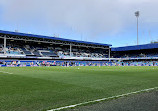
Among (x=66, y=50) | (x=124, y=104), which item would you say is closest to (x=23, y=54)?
(x=66, y=50)

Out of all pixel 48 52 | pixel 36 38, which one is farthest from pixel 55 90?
pixel 48 52

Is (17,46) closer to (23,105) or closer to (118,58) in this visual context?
(118,58)

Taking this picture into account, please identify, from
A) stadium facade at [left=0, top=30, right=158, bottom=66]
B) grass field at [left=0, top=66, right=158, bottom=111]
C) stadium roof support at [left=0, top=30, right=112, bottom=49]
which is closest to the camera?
grass field at [left=0, top=66, right=158, bottom=111]

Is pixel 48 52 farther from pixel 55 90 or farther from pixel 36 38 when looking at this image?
pixel 55 90

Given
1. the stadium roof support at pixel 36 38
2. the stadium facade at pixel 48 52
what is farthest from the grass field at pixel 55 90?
the stadium roof support at pixel 36 38

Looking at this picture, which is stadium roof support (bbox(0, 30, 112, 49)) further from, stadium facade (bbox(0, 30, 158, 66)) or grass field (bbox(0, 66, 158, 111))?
grass field (bbox(0, 66, 158, 111))

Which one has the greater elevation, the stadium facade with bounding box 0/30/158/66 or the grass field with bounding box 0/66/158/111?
the stadium facade with bounding box 0/30/158/66

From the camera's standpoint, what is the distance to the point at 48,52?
60.5 m

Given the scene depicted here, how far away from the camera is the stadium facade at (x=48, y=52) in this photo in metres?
48.6

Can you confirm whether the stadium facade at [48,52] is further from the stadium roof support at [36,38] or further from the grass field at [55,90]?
the grass field at [55,90]

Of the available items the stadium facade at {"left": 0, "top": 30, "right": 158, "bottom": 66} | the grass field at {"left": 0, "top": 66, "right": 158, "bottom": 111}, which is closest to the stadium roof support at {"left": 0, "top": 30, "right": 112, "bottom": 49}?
the stadium facade at {"left": 0, "top": 30, "right": 158, "bottom": 66}

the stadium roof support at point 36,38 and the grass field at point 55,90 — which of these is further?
the stadium roof support at point 36,38

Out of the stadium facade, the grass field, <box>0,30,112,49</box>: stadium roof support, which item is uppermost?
<box>0,30,112,49</box>: stadium roof support

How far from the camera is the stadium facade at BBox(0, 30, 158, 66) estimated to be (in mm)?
48628
